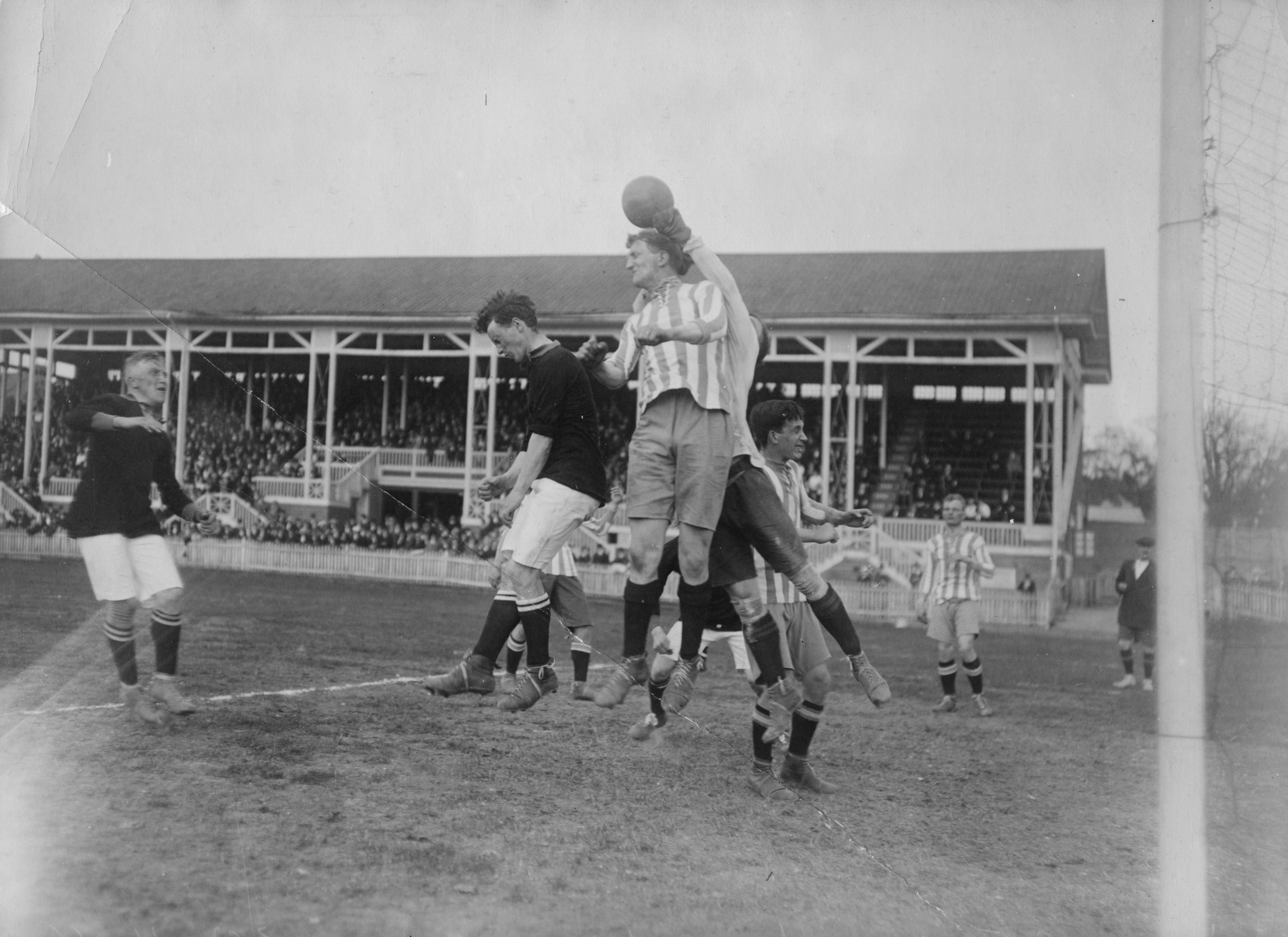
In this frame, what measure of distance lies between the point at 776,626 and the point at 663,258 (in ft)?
3.88

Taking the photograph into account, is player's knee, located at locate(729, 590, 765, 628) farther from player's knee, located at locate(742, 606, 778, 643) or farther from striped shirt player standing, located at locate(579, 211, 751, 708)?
striped shirt player standing, located at locate(579, 211, 751, 708)

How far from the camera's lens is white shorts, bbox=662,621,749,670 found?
4473mm

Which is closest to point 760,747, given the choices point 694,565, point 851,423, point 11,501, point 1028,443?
point 851,423

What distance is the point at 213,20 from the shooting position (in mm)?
3430

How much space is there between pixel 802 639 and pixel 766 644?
1.17 metres

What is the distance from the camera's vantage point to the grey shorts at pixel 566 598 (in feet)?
11.4

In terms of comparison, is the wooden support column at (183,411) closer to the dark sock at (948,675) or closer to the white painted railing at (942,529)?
the white painted railing at (942,529)

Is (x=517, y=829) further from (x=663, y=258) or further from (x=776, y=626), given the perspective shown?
(x=663, y=258)

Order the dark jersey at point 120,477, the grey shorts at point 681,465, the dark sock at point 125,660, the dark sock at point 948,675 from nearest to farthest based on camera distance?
the grey shorts at point 681,465 → the dark jersey at point 120,477 → the dark sock at point 125,660 → the dark sock at point 948,675

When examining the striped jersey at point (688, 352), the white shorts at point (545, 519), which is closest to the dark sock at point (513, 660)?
the white shorts at point (545, 519)

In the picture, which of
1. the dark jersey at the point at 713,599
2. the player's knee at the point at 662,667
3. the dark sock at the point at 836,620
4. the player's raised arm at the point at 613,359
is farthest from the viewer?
the dark sock at the point at 836,620

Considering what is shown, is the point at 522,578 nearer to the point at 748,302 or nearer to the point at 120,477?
the point at 748,302

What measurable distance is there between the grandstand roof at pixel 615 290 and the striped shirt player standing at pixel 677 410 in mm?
258

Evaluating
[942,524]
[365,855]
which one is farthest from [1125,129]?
[365,855]
